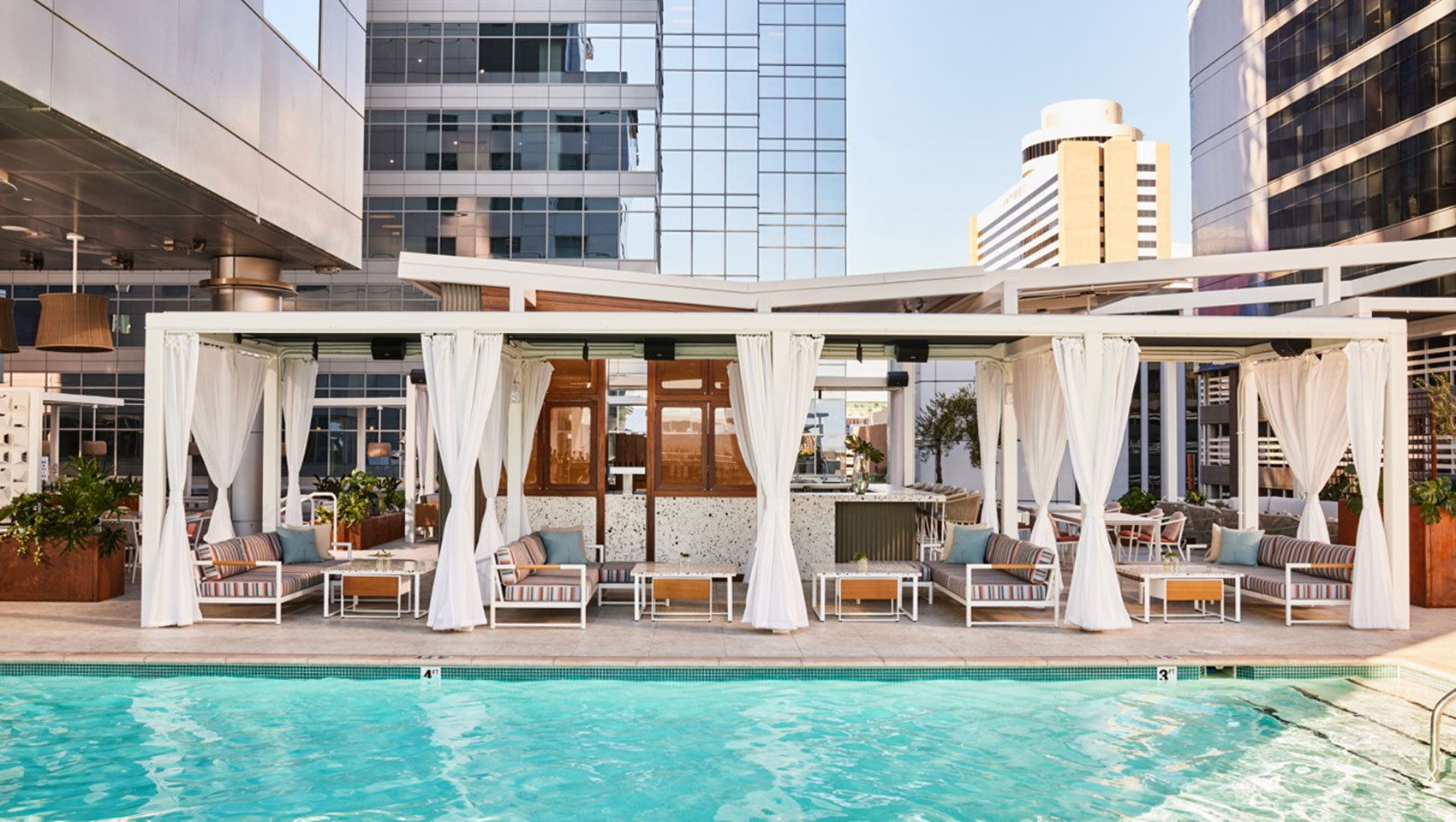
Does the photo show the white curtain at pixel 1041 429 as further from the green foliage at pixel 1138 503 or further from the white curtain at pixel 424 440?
the white curtain at pixel 424 440

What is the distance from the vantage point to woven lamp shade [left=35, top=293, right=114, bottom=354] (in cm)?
1046

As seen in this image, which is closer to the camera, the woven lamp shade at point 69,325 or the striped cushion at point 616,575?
the woven lamp shade at point 69,325

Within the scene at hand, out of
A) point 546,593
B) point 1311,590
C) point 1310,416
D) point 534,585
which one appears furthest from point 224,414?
point 1310,416

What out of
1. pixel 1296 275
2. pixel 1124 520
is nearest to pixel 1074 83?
pixel 1296 275

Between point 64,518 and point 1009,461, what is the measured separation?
34.7 feet

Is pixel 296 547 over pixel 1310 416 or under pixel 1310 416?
under

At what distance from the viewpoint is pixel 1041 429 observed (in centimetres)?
1182

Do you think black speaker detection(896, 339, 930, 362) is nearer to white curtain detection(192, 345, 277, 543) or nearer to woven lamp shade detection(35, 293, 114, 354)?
white curtain detection(192, 345, 277, 543)

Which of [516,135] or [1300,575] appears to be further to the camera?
[516,135]

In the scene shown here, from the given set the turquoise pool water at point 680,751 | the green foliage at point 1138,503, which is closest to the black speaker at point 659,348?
the turquoise pool water at point 680,751

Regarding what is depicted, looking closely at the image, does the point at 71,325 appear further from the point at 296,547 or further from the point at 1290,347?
the point at 1290,347

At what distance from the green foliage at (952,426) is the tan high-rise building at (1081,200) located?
78676mm

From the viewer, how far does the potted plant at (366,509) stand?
16828mm

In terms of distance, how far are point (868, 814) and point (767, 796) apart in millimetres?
594
